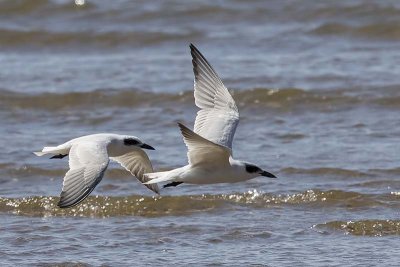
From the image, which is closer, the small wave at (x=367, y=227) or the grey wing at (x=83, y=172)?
the grey wing at (x=83, y=172)

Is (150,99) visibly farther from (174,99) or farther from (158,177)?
(158,177)

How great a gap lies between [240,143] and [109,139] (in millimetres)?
3141

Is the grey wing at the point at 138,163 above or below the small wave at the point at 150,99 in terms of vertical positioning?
below

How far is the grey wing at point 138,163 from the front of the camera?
9.77 m

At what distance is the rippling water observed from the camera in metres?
8.79

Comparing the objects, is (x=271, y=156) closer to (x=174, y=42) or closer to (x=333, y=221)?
(x=333, y=221)

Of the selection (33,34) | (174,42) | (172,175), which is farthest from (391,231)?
(33,34)

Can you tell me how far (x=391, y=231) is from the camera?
8.98 metres

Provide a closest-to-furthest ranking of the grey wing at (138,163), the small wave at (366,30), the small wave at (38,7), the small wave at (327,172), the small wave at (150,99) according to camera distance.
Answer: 1. the grey wing at (138,163)
2. the small wave at (327,172)
3. the small wave at (150,99)
4. the small wave at (366,30)
5. the small wave at (38,7)

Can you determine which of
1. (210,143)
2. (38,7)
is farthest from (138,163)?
(38,7)

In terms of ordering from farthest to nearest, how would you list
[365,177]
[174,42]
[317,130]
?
[174,42]
[317,130]
[365,177]

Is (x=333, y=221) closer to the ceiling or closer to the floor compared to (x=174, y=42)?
closer to the floor

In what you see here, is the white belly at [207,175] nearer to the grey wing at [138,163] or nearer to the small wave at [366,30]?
the grey wing at [138,163]

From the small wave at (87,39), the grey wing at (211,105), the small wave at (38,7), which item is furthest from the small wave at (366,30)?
the grey wing at (211,105)
